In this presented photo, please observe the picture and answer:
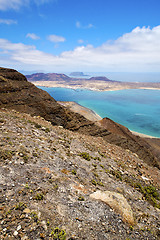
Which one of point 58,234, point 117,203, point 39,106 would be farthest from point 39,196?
point 39,106

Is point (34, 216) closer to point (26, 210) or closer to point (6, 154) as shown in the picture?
point (26, 210)

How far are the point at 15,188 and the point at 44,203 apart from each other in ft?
5.34

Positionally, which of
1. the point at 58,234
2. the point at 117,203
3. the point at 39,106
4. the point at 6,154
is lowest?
the point at 117,203

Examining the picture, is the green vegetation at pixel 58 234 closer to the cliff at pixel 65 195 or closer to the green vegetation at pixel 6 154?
the cliff at pixel 65 195

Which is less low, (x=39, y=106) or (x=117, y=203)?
(x=39, y=106)

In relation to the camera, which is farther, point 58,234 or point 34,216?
point 34,216

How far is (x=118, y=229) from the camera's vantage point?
23.4ft

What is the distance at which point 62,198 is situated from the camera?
7488 millimetres

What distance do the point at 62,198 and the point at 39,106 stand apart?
1962 cm

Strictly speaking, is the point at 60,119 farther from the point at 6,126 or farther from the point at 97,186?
the point at 97,186

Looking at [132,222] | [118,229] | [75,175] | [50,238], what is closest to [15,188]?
[50,238]

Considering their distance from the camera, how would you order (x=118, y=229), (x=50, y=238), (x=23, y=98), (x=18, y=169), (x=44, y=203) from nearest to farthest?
(x=50, y=238)
(x=44, y=203)
(x=118, y=229)
(x=18, y=169)
(x=23, y=98)

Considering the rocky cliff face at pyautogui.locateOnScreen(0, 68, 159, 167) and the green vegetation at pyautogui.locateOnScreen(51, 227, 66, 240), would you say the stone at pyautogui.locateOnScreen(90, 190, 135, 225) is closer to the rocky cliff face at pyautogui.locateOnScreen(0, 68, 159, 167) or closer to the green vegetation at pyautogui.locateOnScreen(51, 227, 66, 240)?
the green vegetation at pyautogui.locateOnScreen(51, 227, 66, 240)

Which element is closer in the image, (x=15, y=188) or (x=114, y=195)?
(x=15, y=188)
